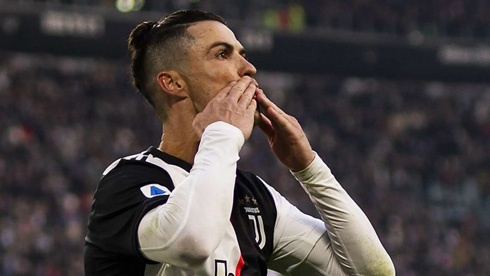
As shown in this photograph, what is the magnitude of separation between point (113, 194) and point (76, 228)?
39.4ft

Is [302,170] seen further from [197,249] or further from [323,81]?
[323,81]

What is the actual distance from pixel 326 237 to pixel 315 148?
55.2ft

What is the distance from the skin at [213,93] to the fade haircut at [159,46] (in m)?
0.03

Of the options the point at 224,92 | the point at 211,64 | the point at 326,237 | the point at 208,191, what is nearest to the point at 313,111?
the point at 326,237

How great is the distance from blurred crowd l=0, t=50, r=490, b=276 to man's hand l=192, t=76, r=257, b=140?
36.7 feet

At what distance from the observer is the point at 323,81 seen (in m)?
22.5

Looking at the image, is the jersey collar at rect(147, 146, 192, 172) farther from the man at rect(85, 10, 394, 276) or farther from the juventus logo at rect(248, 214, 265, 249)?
the juventus logo at rect(248, 214, 265, 249)

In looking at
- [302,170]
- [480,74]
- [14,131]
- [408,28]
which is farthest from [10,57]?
[302,170]

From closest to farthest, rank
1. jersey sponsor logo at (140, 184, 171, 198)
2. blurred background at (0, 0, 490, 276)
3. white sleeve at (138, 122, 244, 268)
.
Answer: white sleeve at (138, 122, 244, 268) → jersey sponsor logo at (140, 184, 171, 198) → blurred background at (0, 0, 490, 276)

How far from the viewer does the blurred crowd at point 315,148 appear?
14500 mm

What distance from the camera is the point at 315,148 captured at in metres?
19.8

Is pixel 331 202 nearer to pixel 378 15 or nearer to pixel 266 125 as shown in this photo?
pixel 266 125

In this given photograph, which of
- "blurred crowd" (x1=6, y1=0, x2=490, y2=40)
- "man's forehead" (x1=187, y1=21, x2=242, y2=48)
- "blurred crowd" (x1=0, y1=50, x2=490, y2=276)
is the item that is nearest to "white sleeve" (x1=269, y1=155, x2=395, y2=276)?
"man's forehead" (x1=187, y1=21, x2=242, y2=48)

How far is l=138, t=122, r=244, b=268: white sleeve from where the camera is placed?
231cm
